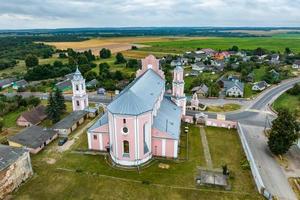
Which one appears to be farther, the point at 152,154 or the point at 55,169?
the point at 152,154

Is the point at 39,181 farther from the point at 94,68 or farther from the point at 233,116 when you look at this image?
the point at 94,68

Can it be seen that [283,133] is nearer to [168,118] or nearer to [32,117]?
[168,118]

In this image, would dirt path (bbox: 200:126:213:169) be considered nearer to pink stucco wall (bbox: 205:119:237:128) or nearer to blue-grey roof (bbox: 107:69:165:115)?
pink stucco wall (bbox: 205:119:237:128)

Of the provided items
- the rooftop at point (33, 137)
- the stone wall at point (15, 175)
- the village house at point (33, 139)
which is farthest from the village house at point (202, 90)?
the stone wall at point (15, 175)

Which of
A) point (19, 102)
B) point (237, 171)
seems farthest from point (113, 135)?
point (19, 102)

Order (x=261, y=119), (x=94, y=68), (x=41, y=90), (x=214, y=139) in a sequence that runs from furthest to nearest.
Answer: (x=94, y=68)
(x=41, y=90)
(x=261, y=119)
(x=214, y=139)

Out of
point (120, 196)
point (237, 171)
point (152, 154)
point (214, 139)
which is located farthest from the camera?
point (214, 139)

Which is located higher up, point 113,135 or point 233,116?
point 113,135

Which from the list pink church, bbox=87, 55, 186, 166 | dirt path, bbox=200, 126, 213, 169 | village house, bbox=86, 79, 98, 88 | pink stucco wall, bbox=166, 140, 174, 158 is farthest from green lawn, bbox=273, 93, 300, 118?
village house, bbox=86, 79, 98, 88
